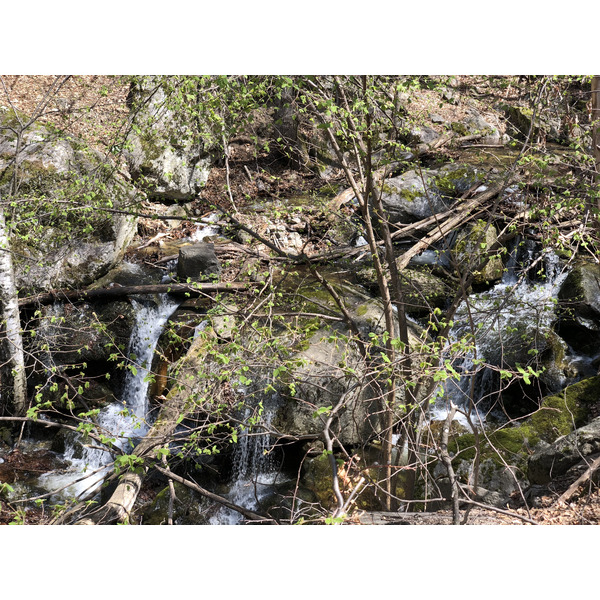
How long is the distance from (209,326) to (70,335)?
2.92 metres

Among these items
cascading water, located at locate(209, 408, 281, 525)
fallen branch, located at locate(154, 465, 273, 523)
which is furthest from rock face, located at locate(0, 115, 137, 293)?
fallen branch, located at locate(154, 465, 273, 523)

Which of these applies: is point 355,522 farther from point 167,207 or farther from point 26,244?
point 167,207

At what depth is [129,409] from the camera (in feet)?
16.0

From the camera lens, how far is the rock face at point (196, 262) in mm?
6070

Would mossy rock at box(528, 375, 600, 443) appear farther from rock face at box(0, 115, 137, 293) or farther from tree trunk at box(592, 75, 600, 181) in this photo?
rock face at box(0, 115, 137, 293)

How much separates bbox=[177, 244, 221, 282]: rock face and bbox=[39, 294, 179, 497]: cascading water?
0.35 metres

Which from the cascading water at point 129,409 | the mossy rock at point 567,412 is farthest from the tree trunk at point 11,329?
the mossy rock at point 567,412

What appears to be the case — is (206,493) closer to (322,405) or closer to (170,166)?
(322,405)

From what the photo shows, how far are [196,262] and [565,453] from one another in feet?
13.2

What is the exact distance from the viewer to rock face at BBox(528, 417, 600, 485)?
3574 mm

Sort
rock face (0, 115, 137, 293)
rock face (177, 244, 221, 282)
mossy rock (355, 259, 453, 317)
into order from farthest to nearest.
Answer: rock face (177, 244, 221, 282) < rock face (0, 115, 137, 293) < mossy rock (355, 259, 453, 317)
